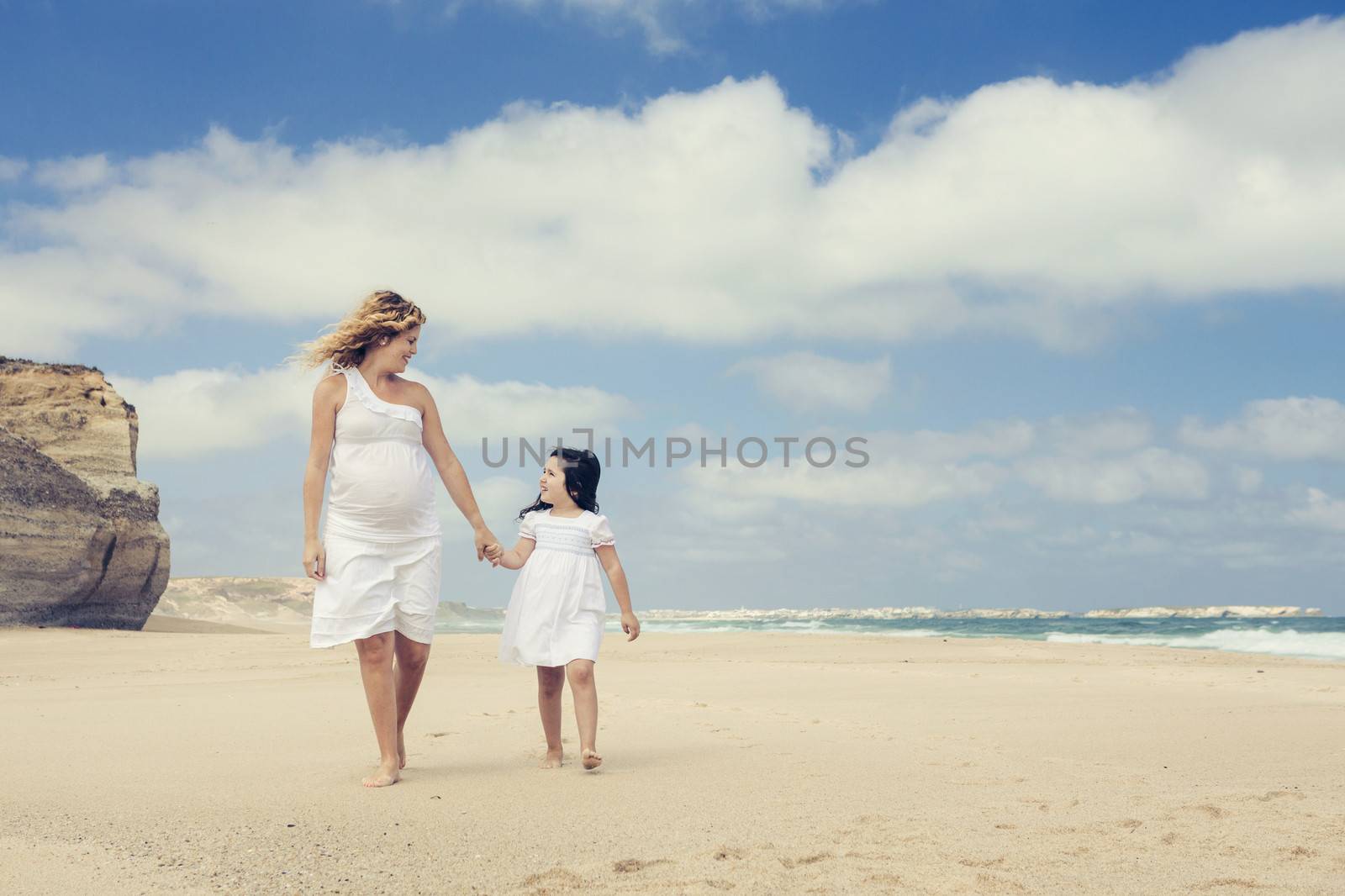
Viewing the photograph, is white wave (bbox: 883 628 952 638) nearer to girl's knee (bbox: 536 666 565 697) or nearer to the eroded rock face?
the eroded rock face

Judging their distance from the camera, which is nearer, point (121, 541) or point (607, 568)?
point (607, 568)

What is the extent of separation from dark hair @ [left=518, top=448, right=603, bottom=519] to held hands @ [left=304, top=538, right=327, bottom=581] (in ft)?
3.47

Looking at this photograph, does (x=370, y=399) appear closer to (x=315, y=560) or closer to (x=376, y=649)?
(x=315, y=560)

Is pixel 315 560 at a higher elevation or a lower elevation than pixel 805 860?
higher

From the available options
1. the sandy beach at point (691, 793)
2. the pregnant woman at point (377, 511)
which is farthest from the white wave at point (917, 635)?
the pregnant woman at point (377, 511)

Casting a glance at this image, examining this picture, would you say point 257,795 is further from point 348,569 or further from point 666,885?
point 666,885

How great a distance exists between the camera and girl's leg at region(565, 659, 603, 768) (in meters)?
4.60

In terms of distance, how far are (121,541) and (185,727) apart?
41.9 feet

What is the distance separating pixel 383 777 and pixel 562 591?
1.15 metres

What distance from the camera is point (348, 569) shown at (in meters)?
4.34

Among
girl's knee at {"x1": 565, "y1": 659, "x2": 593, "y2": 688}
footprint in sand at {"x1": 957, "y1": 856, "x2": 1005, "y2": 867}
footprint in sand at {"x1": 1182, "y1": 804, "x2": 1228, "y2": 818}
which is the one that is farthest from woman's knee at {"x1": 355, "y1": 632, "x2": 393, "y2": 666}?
footprint in sand at {"x1": 1182, "y1": 804, "x2": 1228, "y2": 818}

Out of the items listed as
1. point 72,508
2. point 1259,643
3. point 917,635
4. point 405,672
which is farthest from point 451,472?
point 1259,643

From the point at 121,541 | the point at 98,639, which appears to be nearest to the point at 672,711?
the point at 98,639

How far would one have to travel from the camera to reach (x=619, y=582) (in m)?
4.98
